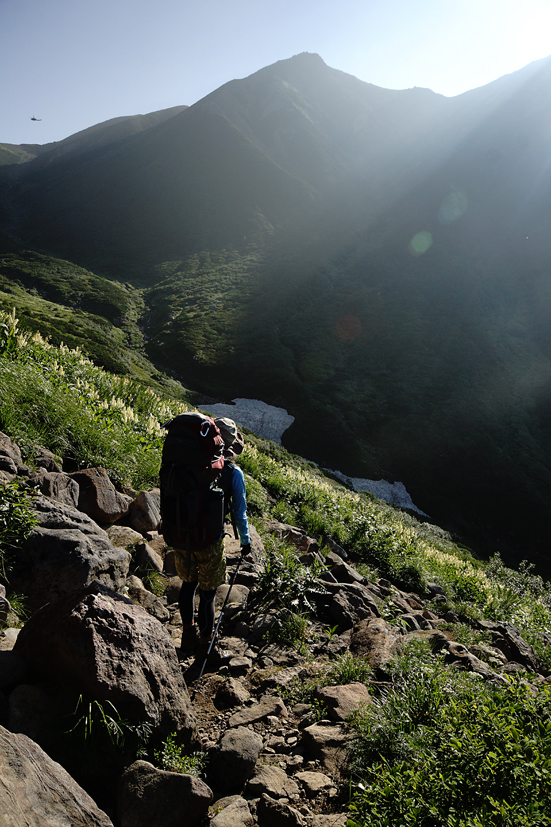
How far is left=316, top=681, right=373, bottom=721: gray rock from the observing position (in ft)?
10.6

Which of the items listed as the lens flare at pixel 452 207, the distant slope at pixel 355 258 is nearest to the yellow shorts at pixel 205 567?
the distant slope at pixel 355 258

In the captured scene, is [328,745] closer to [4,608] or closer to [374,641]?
[374,641]

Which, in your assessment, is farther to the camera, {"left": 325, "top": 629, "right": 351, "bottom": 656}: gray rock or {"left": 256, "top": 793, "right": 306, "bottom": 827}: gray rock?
{"left": 325, "top": 629, "right": 351, "bottom": 656}: gray rock

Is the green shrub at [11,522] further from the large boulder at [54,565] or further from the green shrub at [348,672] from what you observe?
the green shrub at [348,672]

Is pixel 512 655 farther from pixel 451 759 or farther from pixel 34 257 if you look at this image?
pixel 34 257

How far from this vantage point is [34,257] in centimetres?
9025

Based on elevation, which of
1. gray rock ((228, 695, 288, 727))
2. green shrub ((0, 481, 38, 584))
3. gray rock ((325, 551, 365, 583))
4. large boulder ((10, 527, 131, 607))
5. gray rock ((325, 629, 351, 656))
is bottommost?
gray rock ((325, 551, 365, 583))

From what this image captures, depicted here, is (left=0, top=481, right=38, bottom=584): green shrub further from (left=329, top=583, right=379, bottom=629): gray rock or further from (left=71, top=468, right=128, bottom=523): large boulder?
(left=329, top=583, right=379, bottom=629): gray rock

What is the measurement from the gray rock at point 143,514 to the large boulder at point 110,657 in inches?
104

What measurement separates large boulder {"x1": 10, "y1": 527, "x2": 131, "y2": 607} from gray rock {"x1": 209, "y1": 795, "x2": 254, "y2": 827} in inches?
69.2

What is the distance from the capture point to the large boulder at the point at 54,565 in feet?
11.3

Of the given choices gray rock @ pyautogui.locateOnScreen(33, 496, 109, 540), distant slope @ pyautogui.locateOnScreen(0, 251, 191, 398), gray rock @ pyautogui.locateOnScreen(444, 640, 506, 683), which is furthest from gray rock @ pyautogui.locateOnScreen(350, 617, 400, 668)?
distant slope @ pyautogui.locateOnScreen(0, 251, 191, 398)

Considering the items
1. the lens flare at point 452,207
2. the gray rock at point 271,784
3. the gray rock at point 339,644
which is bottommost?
the gray rock at point 339,644

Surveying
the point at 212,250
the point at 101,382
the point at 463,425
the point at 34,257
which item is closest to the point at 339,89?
the point at 212,250
